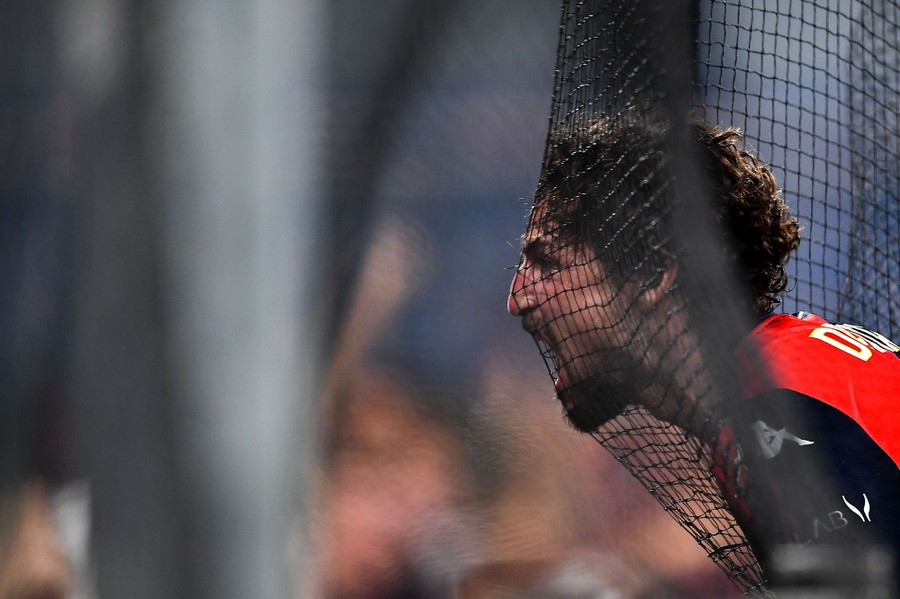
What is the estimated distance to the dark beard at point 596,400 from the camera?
4.28 ft

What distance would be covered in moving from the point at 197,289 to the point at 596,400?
116cm

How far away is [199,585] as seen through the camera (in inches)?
10.6

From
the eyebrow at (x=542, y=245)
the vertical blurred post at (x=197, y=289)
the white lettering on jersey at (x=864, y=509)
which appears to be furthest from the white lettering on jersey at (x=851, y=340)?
the vertical blurred post at (x=197, y=289)

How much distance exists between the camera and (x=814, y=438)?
1014 mm

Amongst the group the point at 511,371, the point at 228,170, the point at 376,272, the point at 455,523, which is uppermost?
the point at 376,272

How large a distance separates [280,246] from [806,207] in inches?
93.4

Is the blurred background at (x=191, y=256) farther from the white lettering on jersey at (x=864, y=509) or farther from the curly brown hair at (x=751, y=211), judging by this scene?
the white lettering on jersey at (x=864, y=509)

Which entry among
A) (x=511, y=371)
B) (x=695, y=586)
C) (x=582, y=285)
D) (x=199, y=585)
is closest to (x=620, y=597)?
(x=695, y=586)

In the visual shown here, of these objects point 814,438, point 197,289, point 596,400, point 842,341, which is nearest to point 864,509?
point 814,438

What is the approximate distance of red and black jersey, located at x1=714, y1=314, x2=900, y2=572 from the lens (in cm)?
87

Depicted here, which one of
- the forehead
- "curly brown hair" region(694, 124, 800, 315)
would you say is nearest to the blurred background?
the forehead

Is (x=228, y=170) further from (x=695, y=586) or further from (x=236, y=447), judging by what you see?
(x=695, y=586)

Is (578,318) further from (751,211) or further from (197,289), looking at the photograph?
(197,289)

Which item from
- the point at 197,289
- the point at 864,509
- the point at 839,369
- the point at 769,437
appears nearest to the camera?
the point at 197,289
